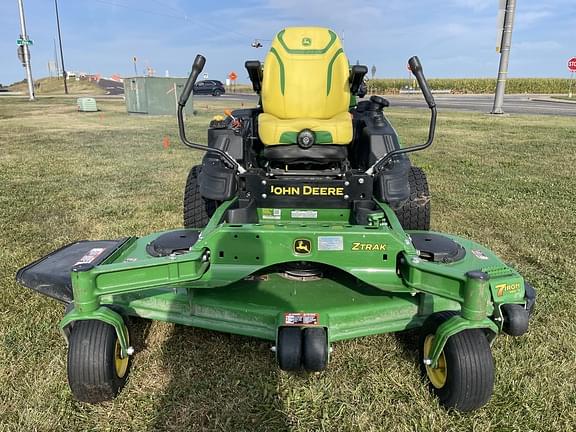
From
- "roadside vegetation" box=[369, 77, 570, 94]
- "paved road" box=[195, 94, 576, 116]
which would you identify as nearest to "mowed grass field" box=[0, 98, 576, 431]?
"paved road" box=[195, 94, 576, 116]

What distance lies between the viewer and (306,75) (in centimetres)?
337

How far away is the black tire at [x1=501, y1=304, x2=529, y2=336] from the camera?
2.24 m

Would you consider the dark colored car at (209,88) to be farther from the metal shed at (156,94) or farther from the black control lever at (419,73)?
the black control lever at (419,73)

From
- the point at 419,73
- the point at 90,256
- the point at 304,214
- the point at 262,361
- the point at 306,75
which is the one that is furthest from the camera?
the point at 306,75

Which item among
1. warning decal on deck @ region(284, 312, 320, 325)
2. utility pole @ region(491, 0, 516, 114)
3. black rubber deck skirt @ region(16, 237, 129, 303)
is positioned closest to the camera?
warning decal on deck @ region(284, 312, 320, 325)

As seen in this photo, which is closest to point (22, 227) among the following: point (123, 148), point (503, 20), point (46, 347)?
point (46, 347)

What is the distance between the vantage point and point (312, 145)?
320 centimetres

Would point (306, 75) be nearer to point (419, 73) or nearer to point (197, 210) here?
point (419, 73)

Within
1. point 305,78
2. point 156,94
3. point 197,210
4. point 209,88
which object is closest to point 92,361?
point 197,210

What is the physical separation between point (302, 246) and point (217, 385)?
802 mm

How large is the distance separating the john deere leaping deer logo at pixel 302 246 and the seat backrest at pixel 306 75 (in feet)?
4.44

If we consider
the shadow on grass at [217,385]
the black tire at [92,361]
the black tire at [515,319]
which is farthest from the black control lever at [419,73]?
the black tire at [92,361]

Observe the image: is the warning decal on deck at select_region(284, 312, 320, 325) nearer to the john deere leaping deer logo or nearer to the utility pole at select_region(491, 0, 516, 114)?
the john deere leaping deer logo

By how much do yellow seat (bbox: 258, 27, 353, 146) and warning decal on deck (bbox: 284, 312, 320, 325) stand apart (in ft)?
4.48
